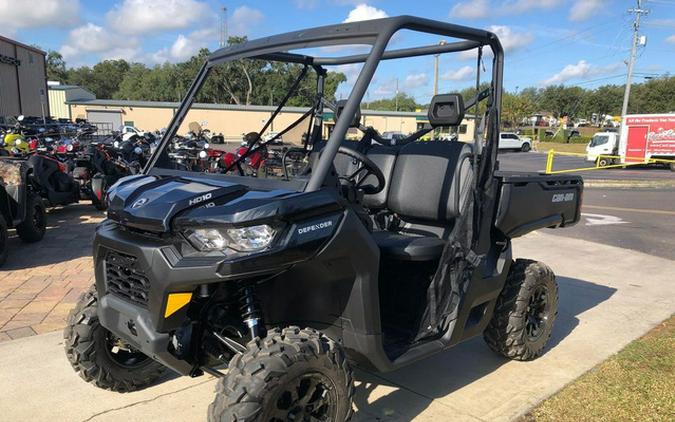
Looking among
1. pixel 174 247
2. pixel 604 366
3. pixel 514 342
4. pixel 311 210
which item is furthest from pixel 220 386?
pixel 604 366

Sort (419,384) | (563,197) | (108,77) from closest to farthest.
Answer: (419,384), (563,197), (108,77)

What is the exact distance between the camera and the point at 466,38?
3.30 metres

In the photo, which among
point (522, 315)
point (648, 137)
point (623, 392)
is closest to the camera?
point (623, 392)

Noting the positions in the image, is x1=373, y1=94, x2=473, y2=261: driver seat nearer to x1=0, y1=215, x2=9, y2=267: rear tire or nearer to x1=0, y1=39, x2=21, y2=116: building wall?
x1=0, y1=215, x2=9, y2=267: rear tire

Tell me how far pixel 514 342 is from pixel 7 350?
3.73m

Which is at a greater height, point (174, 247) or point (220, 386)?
point (174, 247)

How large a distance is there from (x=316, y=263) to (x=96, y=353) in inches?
61.6

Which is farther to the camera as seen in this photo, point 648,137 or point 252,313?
point 648,137

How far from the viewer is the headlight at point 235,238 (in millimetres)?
2301

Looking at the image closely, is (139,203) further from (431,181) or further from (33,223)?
(33,223)

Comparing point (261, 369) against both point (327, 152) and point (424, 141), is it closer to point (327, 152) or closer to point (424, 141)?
point (327, 152)

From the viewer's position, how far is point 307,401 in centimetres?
248

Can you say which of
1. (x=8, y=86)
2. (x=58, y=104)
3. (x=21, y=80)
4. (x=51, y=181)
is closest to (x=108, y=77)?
(x=58, y=104)

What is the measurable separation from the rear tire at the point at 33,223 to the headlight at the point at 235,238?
231 inches
